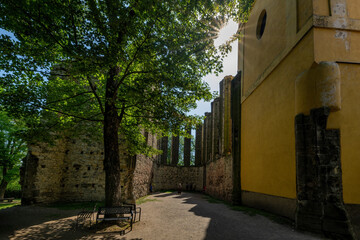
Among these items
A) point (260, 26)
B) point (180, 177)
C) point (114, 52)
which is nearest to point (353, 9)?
point (260, 26)

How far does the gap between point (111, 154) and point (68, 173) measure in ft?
23.7

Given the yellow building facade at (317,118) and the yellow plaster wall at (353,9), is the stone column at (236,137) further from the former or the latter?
the yellow plaster wall at (353,9)

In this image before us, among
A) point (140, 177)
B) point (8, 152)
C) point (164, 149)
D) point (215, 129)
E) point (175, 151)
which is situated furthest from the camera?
point (175, 151)

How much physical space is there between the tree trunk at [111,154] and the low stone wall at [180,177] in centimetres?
1961

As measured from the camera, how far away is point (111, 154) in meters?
6.62

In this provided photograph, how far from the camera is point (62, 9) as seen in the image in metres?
5.05

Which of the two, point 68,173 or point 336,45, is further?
point 68,173

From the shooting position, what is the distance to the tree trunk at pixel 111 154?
649 cm

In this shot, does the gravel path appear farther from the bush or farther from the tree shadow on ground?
the bush

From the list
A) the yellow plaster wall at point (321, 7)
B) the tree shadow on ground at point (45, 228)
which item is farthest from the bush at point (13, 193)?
the yellow plaster wall at point (321, 7)

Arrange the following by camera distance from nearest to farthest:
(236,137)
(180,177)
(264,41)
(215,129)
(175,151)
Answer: (264,41)
(236,137)
(215,129)
(180,177)
(175,151)

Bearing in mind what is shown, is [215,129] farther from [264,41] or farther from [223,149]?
[264,41]

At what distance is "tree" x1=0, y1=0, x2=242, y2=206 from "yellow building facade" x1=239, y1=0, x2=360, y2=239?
2800 mm

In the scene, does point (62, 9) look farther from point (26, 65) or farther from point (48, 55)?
point (26, 65)
